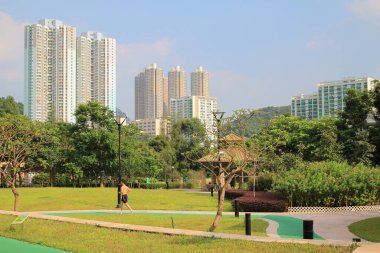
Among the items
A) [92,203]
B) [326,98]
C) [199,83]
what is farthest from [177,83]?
[92,203]

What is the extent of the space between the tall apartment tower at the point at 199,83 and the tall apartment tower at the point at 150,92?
8165 millimetres

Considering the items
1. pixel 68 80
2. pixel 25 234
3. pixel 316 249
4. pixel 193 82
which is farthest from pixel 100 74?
pixel 316 249

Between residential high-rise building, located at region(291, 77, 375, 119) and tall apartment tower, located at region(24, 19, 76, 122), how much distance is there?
36918 mm

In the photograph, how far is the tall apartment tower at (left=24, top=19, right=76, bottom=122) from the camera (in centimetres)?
7188

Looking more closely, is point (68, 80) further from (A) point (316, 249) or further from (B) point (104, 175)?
(A) point (316, 249)

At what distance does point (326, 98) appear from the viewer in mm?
72312

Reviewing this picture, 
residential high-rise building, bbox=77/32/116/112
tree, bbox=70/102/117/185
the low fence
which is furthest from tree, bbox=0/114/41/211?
residential high-rise building, bbox=77/32/116/112

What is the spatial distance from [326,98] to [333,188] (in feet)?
174

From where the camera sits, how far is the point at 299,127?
45.0 meters

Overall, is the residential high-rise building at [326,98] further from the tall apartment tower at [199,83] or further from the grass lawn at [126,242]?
the grass lawn at [126,242]

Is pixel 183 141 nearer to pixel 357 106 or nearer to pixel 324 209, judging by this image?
pixel 357 106

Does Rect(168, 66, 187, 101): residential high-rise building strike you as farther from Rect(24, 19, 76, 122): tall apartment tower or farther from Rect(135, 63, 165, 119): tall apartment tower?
Rect(24, 19, 76, 122): tall apartment tower

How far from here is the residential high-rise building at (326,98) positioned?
68.5 metres

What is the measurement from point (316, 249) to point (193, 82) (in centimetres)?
10727
